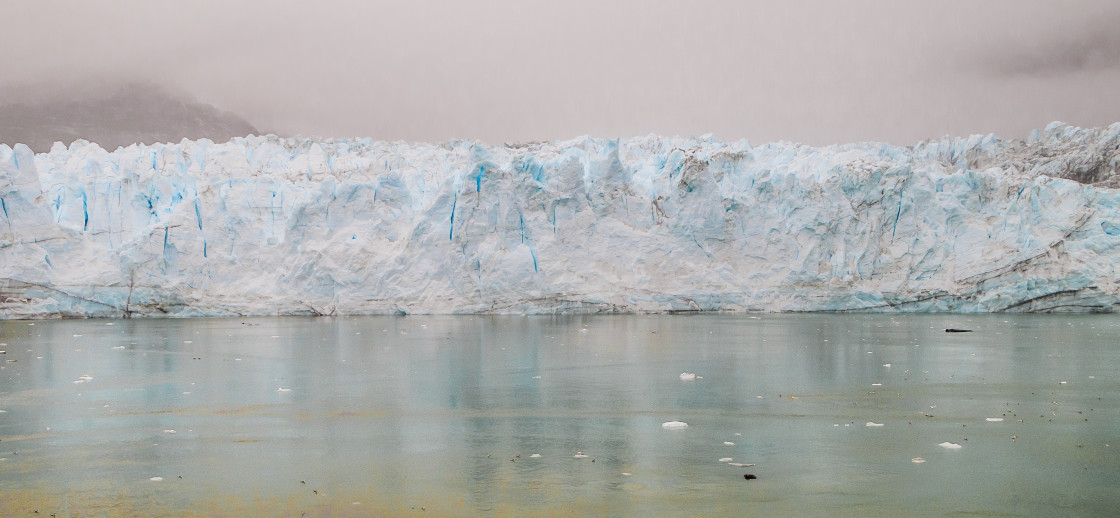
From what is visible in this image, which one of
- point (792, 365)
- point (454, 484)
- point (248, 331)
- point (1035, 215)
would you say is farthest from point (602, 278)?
point (454, 484)

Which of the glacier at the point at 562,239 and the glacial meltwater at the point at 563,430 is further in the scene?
the glacier at the point at 562,239

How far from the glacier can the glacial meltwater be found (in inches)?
460

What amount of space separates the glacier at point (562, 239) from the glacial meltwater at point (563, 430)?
11.7 metres

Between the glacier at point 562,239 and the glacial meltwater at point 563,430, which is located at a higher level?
the glacier at point 562,239

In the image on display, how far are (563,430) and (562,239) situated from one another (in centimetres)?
2133

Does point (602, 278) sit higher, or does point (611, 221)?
point (611, 221)

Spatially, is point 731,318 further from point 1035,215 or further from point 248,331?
point 248,331

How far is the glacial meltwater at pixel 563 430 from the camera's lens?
5.49m

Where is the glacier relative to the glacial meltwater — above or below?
above

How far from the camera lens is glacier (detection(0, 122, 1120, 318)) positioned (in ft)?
88.1

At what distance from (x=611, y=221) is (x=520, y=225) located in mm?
3224

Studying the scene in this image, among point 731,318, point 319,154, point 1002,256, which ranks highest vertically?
point 319,154

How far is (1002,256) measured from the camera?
27.5 metres

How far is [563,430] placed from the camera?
7723mm
